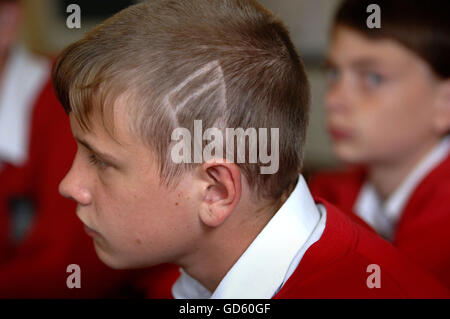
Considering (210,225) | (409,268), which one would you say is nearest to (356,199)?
(409,268)

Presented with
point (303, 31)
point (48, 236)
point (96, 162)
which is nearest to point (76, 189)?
point (96, 162)

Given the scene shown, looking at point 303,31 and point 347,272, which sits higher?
point 303,31

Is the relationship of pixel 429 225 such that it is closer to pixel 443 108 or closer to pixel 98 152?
pixel 443 108

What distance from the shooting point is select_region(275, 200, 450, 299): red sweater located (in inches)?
20.1

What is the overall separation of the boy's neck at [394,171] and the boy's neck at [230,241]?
53 centimetres

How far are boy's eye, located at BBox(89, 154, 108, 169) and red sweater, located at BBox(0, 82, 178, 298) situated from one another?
0.25m

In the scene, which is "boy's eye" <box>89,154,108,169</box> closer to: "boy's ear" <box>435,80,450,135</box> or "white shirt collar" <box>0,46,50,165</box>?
"white shirt collar" <box>0,46,50,165</box>

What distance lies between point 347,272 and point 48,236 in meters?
0.63

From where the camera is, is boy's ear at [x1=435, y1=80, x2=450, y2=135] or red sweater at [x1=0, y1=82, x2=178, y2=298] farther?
boy's ear at [x1=435, y1=80, x2=450, y2=135]

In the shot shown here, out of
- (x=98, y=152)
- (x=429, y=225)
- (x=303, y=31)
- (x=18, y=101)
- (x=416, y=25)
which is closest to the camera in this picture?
(x=98, y=152)

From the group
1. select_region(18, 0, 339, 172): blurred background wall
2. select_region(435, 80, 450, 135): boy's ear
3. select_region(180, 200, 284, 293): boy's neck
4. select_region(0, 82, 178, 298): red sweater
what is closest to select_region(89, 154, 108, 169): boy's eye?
select_region(180, 200, 284, 293): boy's neck

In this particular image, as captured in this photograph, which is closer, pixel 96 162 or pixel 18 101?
pixel 96 162

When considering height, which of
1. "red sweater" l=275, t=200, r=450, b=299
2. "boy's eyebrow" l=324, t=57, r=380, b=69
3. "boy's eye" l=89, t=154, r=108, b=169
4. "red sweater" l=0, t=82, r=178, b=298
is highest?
"boy's eyebrow" l=324, t=57, r=380, b=69

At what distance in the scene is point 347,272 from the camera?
521 mm
